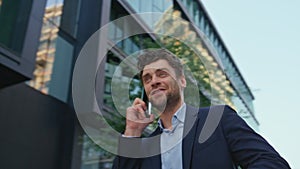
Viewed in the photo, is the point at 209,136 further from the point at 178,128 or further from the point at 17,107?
the point at 17,107

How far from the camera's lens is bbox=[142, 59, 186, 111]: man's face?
1280 mm

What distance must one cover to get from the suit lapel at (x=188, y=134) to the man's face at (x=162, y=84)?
0.07m

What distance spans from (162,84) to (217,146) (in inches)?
12.2

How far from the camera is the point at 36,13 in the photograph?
7.91 m

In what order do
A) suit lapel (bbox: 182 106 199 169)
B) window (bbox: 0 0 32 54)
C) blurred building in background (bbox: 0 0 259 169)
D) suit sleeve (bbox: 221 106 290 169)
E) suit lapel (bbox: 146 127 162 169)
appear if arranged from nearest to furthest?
suit sleeve (bbox: 221 106 290 169) < suit lapel (bbox: 182 106 199 169) < suit lapel (bbox: 146 127 162 169) < window (bbox: 0 0 32 54) < blurred building in background (bbox: 0 0 259 169)

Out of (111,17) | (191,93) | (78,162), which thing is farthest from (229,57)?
(191,93)

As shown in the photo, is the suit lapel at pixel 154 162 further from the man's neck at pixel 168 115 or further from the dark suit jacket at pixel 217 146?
the man's neck at pixel 168 115

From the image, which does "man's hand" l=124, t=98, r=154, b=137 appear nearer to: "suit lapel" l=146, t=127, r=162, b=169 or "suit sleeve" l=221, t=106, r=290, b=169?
"suit lapel" l=146, t=127, r=162, b=169

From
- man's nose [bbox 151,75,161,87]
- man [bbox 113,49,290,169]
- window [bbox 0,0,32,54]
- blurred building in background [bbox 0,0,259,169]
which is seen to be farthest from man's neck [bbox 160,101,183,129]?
window [bbox 0,0,32,54]

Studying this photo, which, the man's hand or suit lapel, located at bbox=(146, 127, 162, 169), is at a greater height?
the man's hand

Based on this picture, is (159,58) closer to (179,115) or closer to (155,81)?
(155,81)

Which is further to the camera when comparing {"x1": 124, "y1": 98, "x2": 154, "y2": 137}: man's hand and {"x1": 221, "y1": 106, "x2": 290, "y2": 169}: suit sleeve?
{"x1": 124, "y1": 98, "x2": 154, "y2": 137}: man's hand

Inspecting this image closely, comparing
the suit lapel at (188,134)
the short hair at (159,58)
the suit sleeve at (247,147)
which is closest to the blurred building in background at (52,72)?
the short hair at (159,58)

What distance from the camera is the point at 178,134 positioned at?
1347 millimetres
